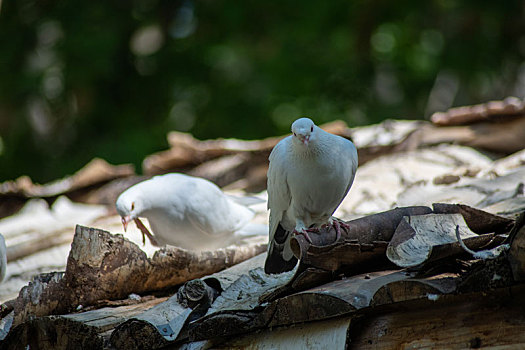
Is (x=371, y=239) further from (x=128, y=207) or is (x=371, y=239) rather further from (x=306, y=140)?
(x=128, y=207)

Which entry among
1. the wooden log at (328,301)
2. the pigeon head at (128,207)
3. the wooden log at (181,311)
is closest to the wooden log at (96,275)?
the wooden log at (181,311)

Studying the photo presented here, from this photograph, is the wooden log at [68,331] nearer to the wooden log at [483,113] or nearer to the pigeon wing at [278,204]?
the pigeon wing at [278,204]

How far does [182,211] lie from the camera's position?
15.8 ft

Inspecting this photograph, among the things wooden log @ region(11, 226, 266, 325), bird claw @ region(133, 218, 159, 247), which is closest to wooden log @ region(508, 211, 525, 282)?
wooden log @ region(11, 226, 266, 325)

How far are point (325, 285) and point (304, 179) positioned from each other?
94cm

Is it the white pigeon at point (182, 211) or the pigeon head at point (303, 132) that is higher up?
the pigeon head at point (303, 132)

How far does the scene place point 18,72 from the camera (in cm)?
1133

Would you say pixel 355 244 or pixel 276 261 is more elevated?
pixel 355 244

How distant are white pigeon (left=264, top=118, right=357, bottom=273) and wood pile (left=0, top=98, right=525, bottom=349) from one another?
23 cm

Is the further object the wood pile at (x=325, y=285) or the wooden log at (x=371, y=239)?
the wooden log at (x=371, y=239)

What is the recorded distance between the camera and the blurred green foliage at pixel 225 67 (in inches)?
461

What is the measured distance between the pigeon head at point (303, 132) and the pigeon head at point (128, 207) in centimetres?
185

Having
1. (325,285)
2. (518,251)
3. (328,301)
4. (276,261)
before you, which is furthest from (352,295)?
(276,261)

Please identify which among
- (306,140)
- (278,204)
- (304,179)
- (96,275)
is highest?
(306,140)
